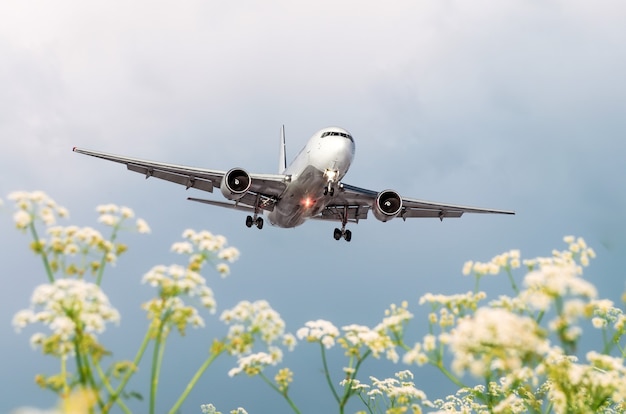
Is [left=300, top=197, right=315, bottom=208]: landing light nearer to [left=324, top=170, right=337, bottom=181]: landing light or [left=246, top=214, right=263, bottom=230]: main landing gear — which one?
[left=324, top=170, right=337, bottom=181]: landing light

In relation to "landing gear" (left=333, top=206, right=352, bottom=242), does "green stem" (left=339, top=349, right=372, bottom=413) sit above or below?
below

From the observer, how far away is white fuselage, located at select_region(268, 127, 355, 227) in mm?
37781

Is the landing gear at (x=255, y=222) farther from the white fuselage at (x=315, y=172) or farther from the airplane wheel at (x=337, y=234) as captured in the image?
the airplane wheel at (x=337, y=234)

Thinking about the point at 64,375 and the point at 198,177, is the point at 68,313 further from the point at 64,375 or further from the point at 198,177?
the point at 198,177

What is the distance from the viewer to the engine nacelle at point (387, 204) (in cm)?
4338

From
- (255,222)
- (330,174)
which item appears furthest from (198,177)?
(330,174)

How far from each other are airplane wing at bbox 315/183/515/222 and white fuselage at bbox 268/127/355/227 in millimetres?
3106

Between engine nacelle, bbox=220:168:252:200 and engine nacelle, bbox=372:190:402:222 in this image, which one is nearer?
engine nacelle, bbox=220:168:252:200

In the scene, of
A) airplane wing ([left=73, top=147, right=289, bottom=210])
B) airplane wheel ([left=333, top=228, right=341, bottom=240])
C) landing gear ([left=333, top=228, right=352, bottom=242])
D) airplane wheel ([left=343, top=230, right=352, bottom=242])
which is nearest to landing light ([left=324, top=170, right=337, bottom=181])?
airplane wing ([left=73, top=147, right=289, bottom=210])

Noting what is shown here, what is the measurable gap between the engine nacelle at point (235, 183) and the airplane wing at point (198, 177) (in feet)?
4.49

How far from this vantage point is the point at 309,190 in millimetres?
39938

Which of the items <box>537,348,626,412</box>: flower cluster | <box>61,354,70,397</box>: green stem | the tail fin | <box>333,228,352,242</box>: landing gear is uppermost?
the tail fin

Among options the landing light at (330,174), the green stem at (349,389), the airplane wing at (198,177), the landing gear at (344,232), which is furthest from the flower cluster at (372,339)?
the landing gear at (344,232)

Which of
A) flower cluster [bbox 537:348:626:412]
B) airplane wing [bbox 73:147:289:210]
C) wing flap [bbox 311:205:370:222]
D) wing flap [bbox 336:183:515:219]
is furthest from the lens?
wing flap [bbox 311:205:370:222]
